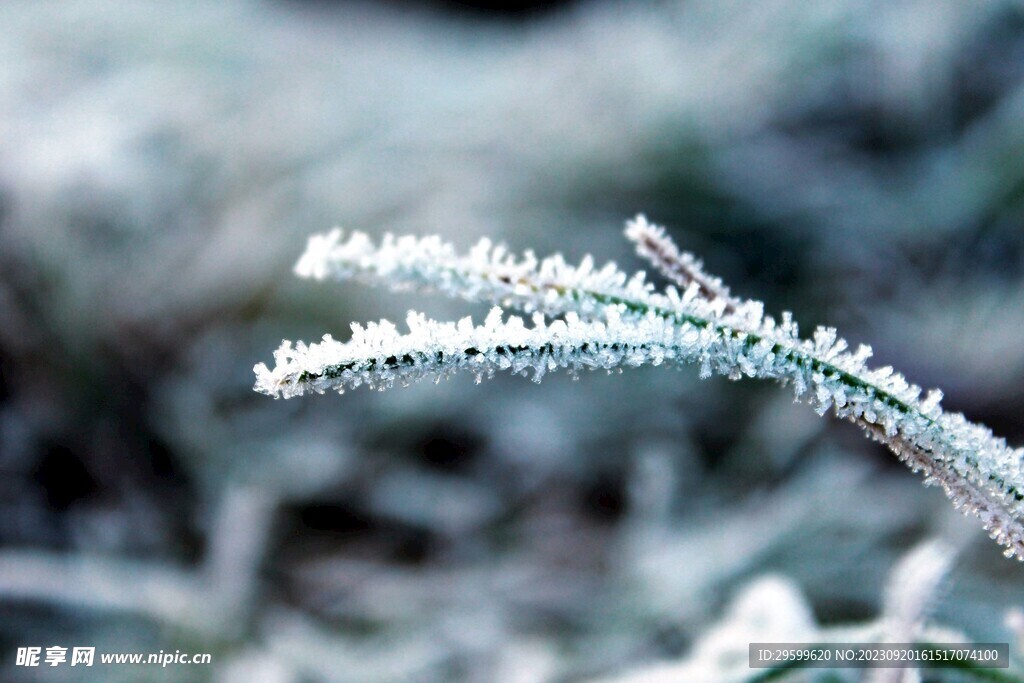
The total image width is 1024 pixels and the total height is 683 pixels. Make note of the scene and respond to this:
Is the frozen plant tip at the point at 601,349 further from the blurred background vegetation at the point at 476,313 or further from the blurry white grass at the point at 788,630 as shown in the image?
the blurred background vegetation at the point at 476,313

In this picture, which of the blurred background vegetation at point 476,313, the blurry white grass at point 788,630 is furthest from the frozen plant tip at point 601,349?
the blurred background vegetation at point 476,313

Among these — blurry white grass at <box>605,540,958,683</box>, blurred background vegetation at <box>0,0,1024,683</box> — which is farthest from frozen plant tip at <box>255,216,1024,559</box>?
blurred background vegetation at <box>0,0,1024,683</box>

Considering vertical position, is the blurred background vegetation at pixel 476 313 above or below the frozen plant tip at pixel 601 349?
above

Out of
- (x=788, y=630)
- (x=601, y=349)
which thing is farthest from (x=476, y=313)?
(x=601, y=349)

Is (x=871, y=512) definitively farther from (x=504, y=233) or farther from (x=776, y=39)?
(x=776, y=39)

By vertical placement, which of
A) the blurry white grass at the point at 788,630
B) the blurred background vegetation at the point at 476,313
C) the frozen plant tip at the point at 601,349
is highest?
the blurred background vegetation at the point at 476,313

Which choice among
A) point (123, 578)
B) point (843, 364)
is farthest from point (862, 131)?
point (123, 578)

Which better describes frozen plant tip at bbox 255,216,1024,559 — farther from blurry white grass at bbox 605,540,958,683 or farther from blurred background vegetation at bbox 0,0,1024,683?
blurred background vegetation at bbox 0,0,1024,683
